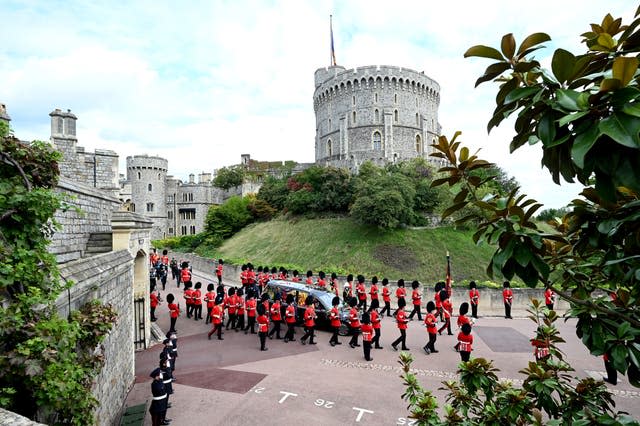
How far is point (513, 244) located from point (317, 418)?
6630 millimetres

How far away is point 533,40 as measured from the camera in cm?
222

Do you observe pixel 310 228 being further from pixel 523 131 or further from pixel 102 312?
pixel 523 131

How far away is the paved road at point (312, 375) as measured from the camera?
7.81 meters

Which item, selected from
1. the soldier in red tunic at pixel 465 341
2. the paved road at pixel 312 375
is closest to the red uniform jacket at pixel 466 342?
the soldier in red tunic at pixel 465 341

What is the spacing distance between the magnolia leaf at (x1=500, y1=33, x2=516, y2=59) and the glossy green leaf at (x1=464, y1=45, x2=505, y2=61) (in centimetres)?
3

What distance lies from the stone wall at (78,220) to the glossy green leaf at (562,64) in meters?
7.91

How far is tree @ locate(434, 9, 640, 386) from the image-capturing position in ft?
5.81

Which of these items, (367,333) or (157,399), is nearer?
(157,399)

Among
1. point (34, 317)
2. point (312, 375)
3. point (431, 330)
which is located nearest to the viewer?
point (34, 317)

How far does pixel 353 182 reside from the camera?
130 ft

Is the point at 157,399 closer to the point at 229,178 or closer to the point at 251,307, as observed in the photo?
the point at 251,307

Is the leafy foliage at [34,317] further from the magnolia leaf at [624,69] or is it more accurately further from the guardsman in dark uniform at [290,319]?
the guardsman in dark uniform at [290,319]

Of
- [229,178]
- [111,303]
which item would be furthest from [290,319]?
[229,178]

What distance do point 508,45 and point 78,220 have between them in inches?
422
